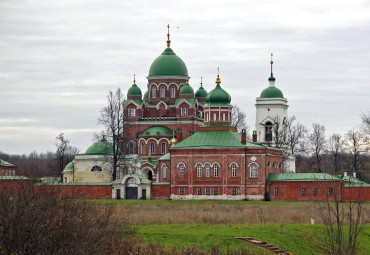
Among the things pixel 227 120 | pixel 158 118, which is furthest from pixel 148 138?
pixel 227 120

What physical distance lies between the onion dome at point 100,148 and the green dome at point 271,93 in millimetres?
18816

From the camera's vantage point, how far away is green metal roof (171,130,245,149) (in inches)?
2943

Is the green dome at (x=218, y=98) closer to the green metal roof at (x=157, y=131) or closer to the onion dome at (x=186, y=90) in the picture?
the onion dome at (x=186, y=90)

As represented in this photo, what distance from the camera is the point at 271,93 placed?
95812mm

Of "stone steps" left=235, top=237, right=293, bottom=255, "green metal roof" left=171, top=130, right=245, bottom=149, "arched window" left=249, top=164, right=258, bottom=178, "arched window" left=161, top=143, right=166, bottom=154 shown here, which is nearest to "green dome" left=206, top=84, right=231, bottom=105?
"green metal roof" left=171, top=130, right=245, bottom=149

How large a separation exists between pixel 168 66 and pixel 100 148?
1173 centimetres

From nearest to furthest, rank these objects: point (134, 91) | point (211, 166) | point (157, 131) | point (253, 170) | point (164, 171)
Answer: point (253, 170), point (211, 166), point (164, 171), point (157, 131), point (134, 91)

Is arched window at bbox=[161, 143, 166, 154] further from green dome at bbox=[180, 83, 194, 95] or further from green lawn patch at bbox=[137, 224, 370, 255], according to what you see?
green lawn patch at bbox=[137, 224, 370, 255]

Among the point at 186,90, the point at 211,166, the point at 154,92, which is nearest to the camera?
the point at 211,166

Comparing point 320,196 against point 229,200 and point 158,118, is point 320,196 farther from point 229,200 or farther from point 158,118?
point 158,118

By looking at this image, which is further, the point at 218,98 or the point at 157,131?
the point at 157,131

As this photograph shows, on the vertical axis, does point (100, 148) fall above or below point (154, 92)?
below

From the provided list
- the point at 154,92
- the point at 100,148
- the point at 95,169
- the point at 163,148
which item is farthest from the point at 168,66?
the point at 95,169

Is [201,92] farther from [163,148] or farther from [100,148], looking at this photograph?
[100,148]
